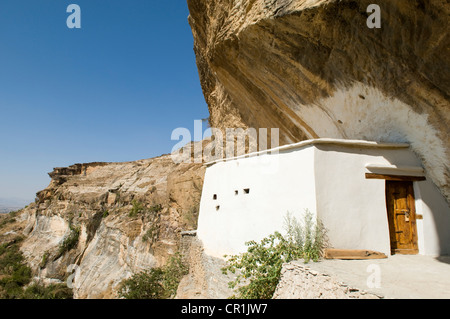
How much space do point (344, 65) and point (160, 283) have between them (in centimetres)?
1046

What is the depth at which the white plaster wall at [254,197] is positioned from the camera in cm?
512

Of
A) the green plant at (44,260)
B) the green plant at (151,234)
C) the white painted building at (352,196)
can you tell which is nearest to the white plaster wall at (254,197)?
the white painted building at (352,196)

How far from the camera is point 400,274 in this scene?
12.8ft

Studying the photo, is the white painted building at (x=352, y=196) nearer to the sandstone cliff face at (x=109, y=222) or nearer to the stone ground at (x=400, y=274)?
the stone ground at (x=400, y=274)

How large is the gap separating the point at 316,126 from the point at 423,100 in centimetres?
255

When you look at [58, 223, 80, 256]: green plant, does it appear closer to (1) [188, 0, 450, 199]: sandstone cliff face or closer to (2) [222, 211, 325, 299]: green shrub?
(1) [188, 0, 450, 199]: sandstone cliff face

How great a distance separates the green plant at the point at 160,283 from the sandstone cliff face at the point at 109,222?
1.65 metres

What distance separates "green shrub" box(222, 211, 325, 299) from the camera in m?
4.45

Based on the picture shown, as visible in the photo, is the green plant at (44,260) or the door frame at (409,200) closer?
the door frame at (409,200)

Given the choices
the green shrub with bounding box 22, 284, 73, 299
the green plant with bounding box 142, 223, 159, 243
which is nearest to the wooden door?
the green plant with bounding box 142, 223, 159, 243

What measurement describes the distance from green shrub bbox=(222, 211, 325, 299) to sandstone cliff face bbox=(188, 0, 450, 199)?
2655 millimetres

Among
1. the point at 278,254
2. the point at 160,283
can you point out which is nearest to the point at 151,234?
the point at 160,283
